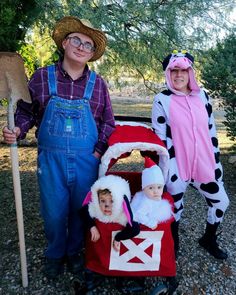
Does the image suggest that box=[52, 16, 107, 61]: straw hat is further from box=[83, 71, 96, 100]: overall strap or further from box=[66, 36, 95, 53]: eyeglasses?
box=[83, 71, 96, 100]: overall strap

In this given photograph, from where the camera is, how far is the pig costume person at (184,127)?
2895 millimetres

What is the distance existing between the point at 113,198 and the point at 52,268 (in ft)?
3.23

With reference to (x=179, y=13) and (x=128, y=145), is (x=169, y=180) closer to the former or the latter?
(x=128, y=145)

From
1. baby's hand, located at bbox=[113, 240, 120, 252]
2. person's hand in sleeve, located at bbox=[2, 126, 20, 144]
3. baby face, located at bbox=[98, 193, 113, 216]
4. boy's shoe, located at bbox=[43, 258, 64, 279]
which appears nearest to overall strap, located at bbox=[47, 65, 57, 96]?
person's hand in sleeve, located at bbox=[2, 126, 20, 144]

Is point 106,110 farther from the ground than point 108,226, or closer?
farther from the ground

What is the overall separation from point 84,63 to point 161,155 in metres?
0.94

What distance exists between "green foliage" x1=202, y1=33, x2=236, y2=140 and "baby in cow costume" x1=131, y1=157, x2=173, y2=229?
9.41 feet

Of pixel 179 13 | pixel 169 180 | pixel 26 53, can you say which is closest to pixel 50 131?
pixel 169 180

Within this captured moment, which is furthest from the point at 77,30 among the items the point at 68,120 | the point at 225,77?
the point at 225,77

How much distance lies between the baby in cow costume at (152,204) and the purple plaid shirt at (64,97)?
1.52ft

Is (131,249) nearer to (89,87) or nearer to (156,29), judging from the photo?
(89,87)

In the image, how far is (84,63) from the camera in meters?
2.68

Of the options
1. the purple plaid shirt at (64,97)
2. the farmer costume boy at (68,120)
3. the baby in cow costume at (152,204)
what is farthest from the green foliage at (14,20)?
the baby in cow costume at (152,204)

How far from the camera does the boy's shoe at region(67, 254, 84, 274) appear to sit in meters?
3.01
